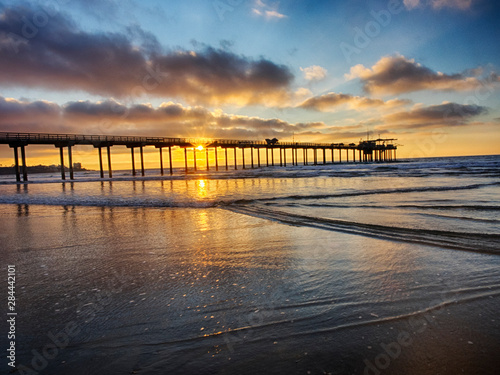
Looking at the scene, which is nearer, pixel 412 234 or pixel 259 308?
pixel 259 308

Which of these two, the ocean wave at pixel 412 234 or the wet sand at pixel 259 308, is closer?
the wet sand at pixel 259 308

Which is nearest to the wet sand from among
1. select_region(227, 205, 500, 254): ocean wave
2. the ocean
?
the ocean

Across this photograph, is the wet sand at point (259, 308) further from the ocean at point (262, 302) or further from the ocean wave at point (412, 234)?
the ocean wave at point (412, 234)

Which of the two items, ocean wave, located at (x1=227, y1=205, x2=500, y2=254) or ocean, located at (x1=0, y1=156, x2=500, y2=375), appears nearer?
ocean, located at (x1=0, y1=156, x2=500, y2=375)

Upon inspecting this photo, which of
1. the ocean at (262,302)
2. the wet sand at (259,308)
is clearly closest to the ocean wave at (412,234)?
the ocean at (262,302)

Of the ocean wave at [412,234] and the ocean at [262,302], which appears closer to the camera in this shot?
the ocean at [262,302]

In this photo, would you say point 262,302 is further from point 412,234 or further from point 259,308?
point 412,234

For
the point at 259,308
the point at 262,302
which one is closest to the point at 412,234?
the point at 262,302

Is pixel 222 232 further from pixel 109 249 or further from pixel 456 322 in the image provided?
pixel 456 322

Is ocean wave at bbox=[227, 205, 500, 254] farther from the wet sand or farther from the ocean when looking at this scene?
the wet sand

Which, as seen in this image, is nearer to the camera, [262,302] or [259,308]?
[259,308]

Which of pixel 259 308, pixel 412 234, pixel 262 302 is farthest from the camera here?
pixel 412 234

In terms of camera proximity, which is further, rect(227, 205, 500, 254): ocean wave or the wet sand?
rect(227, 205, 500, 254): ocean wave

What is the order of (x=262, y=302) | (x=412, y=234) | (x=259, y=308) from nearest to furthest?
1. (x=259, y=308)
2. (x=262, y=302)
3. (x=412, y=234)
